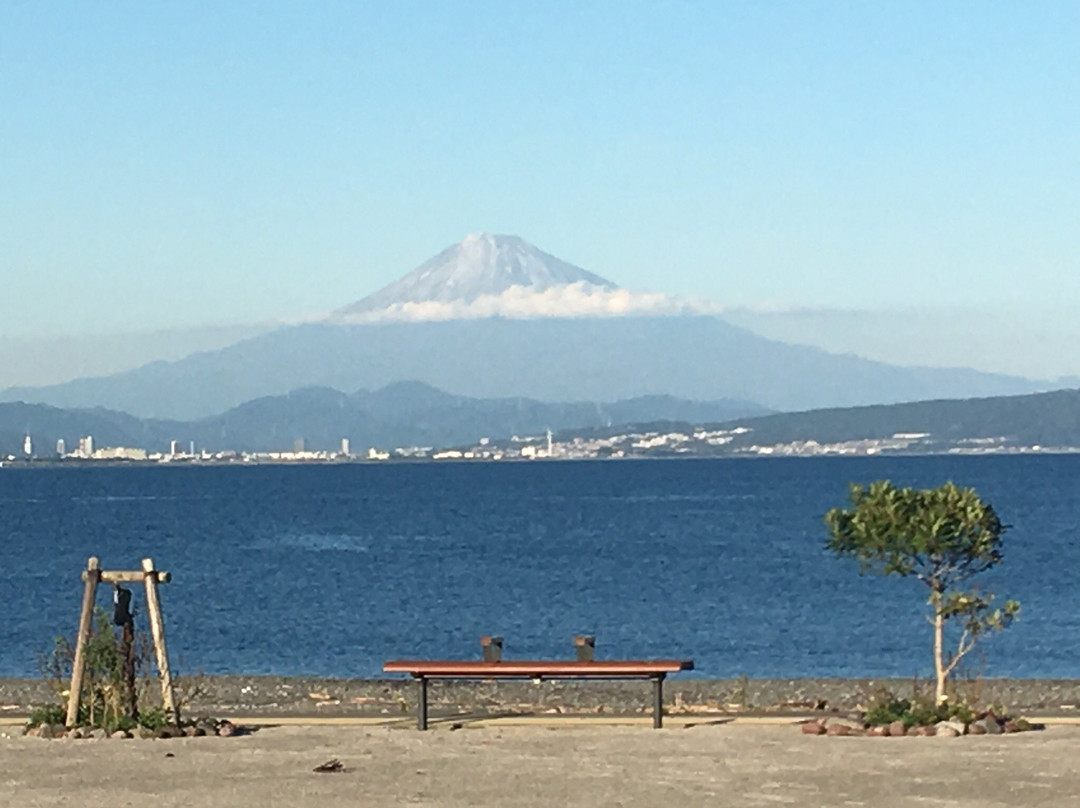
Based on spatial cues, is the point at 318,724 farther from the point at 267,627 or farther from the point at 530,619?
the point at 530,619

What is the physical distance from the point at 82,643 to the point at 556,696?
9425 millimetres

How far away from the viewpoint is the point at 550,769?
57.2 ft

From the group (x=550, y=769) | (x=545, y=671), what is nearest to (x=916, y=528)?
(x=545, y=671)

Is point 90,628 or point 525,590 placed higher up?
point 90,628

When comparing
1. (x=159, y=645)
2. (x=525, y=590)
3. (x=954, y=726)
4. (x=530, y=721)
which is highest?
(x=159, y=645)

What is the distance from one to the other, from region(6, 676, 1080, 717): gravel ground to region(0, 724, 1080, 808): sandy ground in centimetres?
294

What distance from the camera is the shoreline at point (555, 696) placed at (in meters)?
23.3

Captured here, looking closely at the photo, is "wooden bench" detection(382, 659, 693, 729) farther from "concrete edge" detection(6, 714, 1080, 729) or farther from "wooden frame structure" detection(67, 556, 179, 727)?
"wooden frame structure" detection(67, 556, 179, 727)

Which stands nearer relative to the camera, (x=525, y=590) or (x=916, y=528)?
(x=916, y=528)

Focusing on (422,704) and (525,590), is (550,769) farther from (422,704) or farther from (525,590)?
(525,590)

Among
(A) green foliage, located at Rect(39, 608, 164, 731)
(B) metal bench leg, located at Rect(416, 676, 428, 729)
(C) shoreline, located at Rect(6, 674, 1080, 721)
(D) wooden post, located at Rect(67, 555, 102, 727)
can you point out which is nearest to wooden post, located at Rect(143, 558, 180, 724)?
(A) green foliage, located at Rect(39, 608, 164, 731)

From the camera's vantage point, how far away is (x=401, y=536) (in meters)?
116

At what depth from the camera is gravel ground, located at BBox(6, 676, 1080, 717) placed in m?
23.7

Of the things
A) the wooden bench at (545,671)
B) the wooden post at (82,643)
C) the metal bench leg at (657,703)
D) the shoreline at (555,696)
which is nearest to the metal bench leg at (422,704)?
the wooden bench at (545,671)
